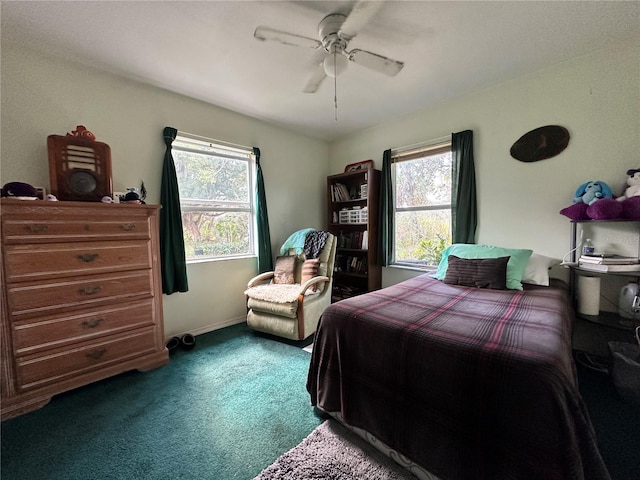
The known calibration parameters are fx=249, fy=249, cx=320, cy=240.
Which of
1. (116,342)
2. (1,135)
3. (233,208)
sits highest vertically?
Result: (1,135)

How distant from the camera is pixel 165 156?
2.52m

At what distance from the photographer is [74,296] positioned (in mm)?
1771

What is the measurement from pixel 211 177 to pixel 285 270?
4.63ft

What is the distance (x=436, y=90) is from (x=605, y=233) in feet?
6.45

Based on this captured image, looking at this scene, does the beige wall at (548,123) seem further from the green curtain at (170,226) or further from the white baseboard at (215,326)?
the white baseboard at (215,326)

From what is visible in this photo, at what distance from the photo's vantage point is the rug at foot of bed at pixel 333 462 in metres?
1.16

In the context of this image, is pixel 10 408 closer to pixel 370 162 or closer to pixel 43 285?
pixel 43 285

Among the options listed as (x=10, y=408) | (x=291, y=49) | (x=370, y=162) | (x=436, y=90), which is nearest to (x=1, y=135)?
(x=10, y=408)

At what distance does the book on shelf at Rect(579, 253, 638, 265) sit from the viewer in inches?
71.3

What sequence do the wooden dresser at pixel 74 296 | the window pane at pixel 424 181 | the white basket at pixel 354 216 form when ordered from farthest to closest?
the white basket at pixel 354 216, the window pane at pixel 424 181, the wooden dresser at pixel 74 296

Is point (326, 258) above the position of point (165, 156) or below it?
below

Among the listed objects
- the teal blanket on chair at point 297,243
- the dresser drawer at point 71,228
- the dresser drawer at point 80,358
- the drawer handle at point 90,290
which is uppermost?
the dresser drawer at point 71,228

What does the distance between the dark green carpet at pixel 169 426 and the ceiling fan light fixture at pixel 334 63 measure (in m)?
2.32

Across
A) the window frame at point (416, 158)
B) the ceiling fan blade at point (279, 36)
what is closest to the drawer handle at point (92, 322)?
the ceiling fan blade at point (279, 36)
